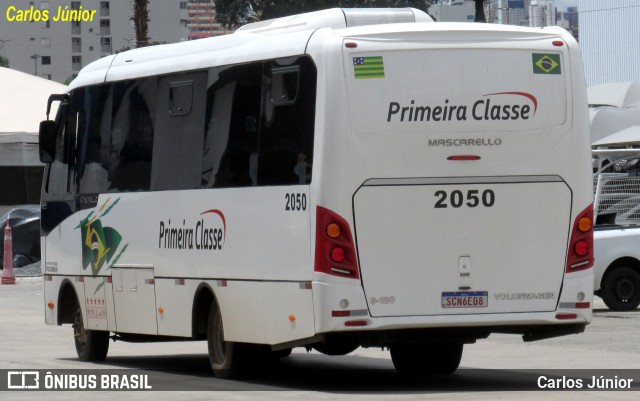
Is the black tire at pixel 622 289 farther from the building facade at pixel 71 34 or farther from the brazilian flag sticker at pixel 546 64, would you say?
the building facade at pixel 71 34

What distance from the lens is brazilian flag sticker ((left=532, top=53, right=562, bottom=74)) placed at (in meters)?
13.2

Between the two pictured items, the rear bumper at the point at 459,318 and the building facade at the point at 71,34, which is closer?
the rear bumper at the point at 459,318

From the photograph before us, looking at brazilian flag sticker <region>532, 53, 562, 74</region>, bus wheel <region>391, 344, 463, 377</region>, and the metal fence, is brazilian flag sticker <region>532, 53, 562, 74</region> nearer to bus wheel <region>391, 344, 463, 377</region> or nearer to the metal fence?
bus wheel <region>391, 344, 463, 377</region>

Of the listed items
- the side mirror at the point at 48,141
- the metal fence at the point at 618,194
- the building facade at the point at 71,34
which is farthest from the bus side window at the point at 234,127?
the building facade at the point at 71,34

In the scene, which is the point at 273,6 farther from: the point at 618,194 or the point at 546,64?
the point at 546,64

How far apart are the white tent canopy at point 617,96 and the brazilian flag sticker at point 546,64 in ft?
109

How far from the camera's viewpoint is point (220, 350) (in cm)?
1449

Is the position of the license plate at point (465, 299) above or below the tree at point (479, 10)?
below

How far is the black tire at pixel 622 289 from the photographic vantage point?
2319cm

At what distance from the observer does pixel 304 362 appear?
17.0m

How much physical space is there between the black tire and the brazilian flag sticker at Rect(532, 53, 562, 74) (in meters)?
10.4

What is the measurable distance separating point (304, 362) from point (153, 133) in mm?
3156

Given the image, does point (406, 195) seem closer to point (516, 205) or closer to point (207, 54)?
point (516, 205)

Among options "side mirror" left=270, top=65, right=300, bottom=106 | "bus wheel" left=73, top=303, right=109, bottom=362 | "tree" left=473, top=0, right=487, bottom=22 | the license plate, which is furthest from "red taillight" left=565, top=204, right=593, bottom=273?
"tree" left=473, top=0, right=487, bottom=22
